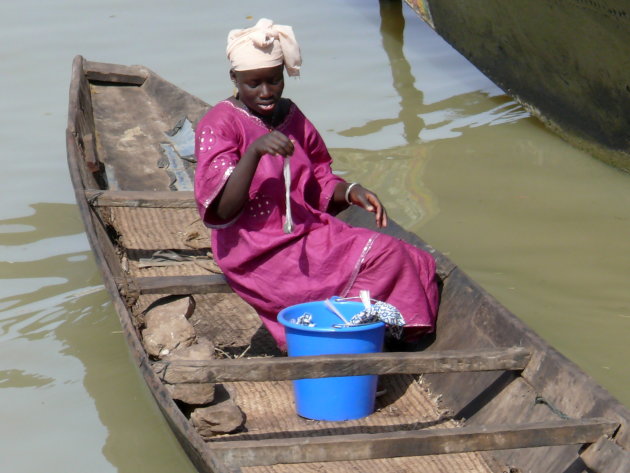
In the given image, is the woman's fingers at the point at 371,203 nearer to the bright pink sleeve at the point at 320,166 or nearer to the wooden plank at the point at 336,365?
the bright pink sleeve at the point at 320,166

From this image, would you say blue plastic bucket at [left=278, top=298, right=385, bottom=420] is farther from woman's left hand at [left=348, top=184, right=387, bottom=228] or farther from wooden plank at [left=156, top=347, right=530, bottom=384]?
woman's left hand at [left=348, top=184, right=387, bottom=228]

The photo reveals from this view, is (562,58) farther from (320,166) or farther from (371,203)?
(371,203)

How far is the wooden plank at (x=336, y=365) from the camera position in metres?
2.70

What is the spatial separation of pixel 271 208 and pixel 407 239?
74 cm

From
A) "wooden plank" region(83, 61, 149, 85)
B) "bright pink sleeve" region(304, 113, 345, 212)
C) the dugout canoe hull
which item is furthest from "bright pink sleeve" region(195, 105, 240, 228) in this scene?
"wooden plank" region(83, 61, 149, 85)

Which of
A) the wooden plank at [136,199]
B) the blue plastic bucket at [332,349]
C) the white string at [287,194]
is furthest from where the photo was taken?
the wooden plank at [136,199]

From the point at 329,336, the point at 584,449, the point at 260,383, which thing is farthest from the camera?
the point at 260,383

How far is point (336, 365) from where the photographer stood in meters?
2.77

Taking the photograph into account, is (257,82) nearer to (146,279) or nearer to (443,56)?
(146,279)

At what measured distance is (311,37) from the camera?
8523mm

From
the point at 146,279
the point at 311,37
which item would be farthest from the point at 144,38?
the point at 146,279

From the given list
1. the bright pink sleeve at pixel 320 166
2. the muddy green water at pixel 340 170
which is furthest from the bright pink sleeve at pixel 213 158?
the muddy green water at pixel 340 170

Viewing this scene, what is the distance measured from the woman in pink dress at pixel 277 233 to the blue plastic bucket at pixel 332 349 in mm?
118

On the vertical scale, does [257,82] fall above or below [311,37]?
above
